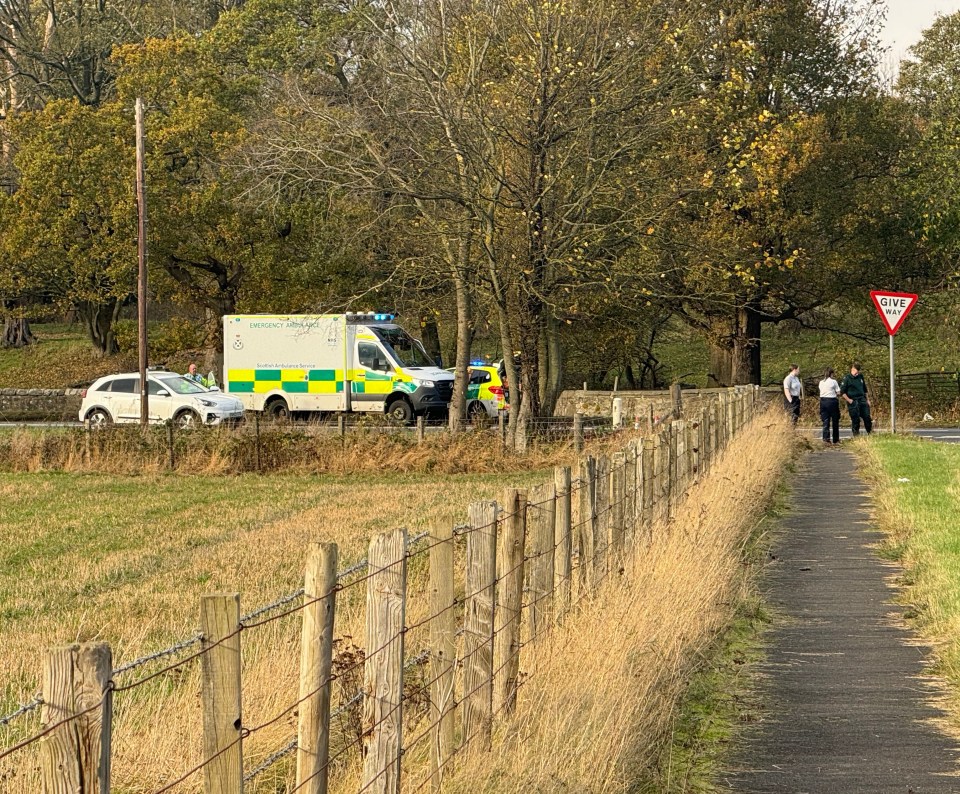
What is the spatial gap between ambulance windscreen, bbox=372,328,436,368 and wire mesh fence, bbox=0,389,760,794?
2738 cm

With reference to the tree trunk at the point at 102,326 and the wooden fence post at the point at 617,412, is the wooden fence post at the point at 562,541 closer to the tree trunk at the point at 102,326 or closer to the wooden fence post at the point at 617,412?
the wooden fence post at the point at 617,412

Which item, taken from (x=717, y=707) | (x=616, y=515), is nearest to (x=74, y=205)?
(x=616, y=515)

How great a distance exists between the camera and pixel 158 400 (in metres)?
36.1

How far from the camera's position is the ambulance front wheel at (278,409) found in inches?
1561

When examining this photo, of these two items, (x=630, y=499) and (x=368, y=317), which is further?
(x=368, y=317)

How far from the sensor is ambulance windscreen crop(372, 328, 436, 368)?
3838 cm

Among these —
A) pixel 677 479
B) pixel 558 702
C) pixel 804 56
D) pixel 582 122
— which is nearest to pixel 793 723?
pixel 558 702

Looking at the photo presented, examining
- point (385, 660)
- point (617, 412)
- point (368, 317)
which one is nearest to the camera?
point (385, 660)

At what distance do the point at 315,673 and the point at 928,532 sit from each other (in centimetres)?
1085

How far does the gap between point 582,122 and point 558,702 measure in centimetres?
2081

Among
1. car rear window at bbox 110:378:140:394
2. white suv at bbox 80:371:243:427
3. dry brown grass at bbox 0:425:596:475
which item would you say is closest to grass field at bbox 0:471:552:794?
dry brown grass at bbox 0:425:596:475

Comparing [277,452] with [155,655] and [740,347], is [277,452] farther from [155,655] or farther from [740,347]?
[155,655]

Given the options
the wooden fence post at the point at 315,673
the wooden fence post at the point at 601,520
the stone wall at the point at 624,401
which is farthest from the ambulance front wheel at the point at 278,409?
the wooden fence post at the point at 315,673

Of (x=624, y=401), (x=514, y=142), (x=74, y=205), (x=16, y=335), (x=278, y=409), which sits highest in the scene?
(x=74, y=205)
